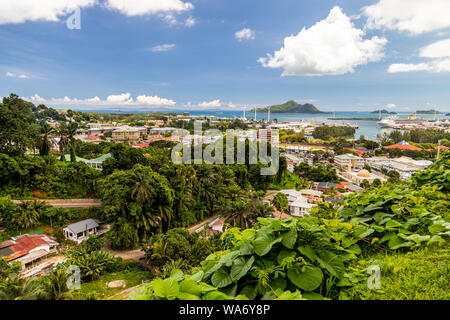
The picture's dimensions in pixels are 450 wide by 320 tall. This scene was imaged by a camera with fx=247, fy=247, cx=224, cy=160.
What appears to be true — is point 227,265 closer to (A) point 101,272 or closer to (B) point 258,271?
(B) point 258,271

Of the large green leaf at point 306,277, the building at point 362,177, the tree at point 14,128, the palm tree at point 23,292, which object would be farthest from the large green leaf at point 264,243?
the building at point 362,177

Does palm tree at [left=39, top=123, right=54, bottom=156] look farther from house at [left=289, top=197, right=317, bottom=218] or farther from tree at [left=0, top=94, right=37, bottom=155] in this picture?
house at [left=289, top=197, right=317, bottom=218]

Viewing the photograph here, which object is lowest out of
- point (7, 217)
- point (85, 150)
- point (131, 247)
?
point (131, 247)

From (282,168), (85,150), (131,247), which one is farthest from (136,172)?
(85,150)

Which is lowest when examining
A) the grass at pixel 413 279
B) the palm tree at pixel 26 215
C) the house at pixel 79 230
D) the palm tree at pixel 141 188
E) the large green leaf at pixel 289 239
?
the house at pixel 79 230

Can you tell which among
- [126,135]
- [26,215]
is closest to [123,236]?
[26,215]

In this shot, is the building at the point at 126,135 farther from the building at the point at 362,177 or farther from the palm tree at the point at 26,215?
the building at the point at 362,177

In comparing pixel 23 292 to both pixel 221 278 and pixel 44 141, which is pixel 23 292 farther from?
pixel 44 141
